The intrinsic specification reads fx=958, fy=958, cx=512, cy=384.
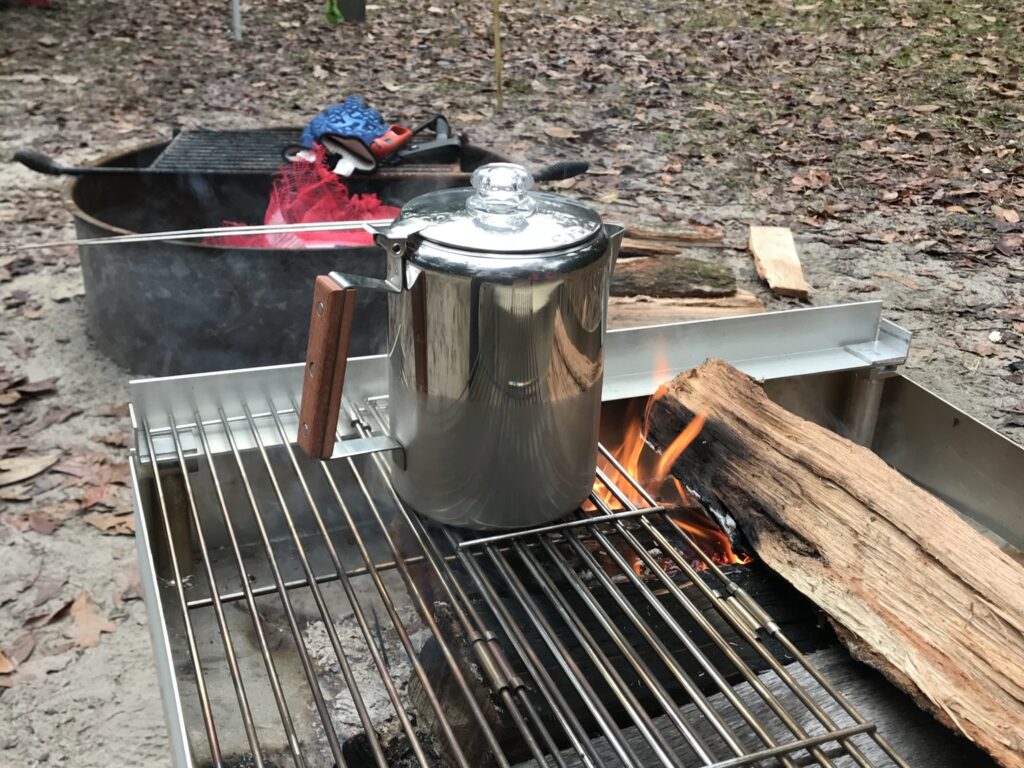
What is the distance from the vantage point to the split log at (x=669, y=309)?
129 inches

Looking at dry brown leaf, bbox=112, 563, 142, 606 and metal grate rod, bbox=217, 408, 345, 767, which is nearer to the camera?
metal grate rod, bbox=217, 408, 345, 767

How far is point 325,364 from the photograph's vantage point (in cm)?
142

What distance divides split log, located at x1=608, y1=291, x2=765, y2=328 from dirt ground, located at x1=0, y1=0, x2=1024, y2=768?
786mm

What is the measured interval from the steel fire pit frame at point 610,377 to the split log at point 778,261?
1915mm

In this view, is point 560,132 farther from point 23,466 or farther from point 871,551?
point 871,551

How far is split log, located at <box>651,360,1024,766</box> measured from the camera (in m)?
1.33

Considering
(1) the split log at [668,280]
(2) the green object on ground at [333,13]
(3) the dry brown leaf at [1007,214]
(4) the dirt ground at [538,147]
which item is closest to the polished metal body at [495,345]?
(4) the dirt ground at [538,147]

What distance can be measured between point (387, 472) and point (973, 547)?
3.27 feet

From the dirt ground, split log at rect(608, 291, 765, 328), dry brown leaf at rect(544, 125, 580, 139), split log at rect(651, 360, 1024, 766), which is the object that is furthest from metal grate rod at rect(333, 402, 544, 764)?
dry brown leaf at rect(544, 125, 580, 139)

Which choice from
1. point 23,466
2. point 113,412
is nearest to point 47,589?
point 23,466

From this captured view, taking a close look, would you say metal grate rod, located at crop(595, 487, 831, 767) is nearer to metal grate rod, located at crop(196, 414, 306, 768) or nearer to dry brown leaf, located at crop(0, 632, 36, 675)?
metal grate rod, located at crop(196, 414, 306, 768)

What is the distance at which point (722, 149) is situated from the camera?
21.1ft

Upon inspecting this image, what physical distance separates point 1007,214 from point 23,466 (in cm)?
495

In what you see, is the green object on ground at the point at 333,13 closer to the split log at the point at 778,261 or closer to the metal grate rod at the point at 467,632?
the split log at the point at 778,261
